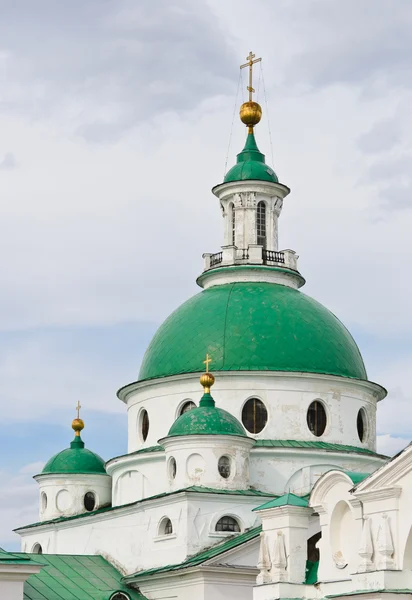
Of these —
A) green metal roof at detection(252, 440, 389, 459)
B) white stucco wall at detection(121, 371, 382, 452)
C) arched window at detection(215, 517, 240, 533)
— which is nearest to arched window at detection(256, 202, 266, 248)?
white stucco wall at detection(121, 371, 382, 452)

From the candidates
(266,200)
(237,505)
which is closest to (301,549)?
(237,505)

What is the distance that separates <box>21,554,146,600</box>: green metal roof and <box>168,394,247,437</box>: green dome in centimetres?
419

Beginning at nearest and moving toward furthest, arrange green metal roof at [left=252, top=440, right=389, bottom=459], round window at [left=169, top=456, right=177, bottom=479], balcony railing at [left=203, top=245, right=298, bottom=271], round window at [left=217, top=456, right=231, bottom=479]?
round window at [left=217, top=456, right=231, bottom=479] < round window at [left=169, top=456, right=177, bottom=479] < green metal roof at [left=252, top=440, right=389, bottom=459] < balcony railing at [left=203, top=245, right=298, bottom=271]

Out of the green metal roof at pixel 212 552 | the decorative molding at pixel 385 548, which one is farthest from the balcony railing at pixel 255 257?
the decorative molding at pixel 385 548

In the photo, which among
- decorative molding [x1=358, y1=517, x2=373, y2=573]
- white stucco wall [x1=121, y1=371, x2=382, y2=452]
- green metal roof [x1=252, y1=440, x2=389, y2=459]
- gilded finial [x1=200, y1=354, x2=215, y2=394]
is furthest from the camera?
white stucco wall [x1=121, y1=371, x2=382, y2=452]

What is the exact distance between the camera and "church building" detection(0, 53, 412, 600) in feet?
113

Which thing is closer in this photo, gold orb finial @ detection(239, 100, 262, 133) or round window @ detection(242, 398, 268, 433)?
round window @ detection(242, 398, 268, 433)

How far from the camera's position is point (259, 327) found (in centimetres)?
3919

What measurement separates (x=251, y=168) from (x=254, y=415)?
25.4 ft

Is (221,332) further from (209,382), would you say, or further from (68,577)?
(68,577)

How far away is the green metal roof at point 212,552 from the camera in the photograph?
3459 cm

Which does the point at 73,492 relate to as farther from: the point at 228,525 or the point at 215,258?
the point at 215,258

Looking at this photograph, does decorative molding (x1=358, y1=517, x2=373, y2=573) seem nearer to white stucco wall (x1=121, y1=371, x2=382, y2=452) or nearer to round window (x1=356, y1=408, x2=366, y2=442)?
white stucco wall (x1=121, y1=371, x2=382, y2=452)

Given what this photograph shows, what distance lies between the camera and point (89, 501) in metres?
42.2
